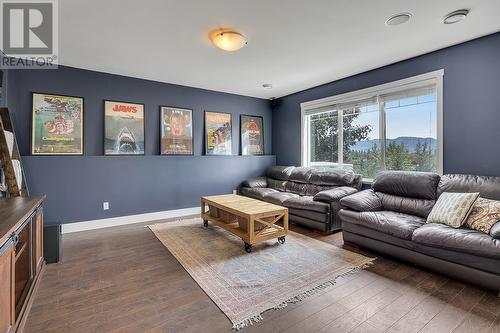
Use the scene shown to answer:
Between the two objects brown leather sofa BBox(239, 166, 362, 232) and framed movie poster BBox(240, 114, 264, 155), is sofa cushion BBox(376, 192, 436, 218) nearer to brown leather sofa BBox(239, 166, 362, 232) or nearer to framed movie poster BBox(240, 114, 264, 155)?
brown leather sofa BBox(239, 166, 362, 232)

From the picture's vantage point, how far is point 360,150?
14.4ft

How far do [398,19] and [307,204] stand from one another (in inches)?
102

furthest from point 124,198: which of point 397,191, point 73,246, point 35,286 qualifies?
point 397,191

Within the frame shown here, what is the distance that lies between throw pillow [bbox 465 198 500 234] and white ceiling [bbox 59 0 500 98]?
1901mm

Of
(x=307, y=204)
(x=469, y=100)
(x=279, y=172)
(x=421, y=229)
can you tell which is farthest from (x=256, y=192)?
(x=469, y=100)

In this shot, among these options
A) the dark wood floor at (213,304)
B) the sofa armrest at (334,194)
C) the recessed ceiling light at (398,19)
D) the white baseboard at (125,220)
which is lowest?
the dark wood floor at (213,304)

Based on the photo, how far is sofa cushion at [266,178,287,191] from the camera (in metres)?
5.26

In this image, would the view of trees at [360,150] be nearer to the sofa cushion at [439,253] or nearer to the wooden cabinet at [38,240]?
the sofa cushion at [439,253]

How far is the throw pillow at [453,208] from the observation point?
2553mm

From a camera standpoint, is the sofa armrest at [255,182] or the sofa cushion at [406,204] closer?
the sofa cushion at [406,204]

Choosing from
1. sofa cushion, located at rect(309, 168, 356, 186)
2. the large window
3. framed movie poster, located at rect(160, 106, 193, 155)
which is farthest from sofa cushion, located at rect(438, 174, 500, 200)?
framed movie poster, located at rect(160, 106, 193, 155)

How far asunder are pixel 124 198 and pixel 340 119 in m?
4.20

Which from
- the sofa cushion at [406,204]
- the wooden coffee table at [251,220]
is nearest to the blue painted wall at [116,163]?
the wooden coffee table at [251,220]

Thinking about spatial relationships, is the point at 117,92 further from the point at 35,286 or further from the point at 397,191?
the point at 397,191
